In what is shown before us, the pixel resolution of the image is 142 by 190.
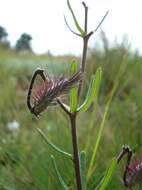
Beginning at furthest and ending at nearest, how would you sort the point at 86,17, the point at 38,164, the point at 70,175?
the point at 38,164, the point at 70,175, the point at 86,17

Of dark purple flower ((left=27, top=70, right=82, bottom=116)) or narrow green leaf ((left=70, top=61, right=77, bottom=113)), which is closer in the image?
dark purple flower ((left=27, top=70, right=82, bottom=116))

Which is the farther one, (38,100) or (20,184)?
(20,184)

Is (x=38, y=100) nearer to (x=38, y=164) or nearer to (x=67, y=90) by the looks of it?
(x=67, y=90)

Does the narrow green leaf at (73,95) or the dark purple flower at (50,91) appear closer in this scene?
the dark purple flower at (50,91)

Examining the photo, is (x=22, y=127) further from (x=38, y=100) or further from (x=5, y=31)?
(x=38, y=100)

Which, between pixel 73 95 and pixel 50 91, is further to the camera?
pixel 73 95

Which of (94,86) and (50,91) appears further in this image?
(94,86)

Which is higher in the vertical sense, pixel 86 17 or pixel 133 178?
pixel 86 17

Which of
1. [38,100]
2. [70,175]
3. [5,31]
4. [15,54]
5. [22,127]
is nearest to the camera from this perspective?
[38,100]

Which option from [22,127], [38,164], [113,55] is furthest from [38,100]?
[113,55]
